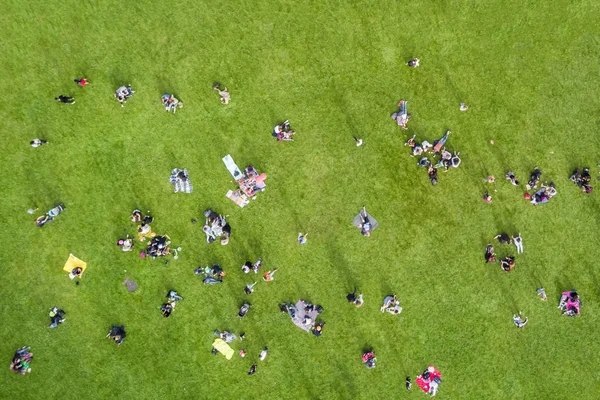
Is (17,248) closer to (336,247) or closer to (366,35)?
(336,247)

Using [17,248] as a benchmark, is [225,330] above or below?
below

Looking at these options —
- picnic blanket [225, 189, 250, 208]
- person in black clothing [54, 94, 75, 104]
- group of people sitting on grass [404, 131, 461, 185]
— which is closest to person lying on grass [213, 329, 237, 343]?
picnic blanket [225, 189, 250, 208]

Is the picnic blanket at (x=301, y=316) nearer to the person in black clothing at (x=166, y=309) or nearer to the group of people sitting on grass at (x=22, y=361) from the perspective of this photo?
the person in black clothing at (x=166, y=309)

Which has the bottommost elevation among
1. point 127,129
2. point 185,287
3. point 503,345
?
point 503,345

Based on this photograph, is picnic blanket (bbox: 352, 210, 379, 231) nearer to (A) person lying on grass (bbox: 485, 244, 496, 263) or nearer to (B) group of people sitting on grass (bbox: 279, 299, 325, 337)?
(B) group of people sitting on grass (bbox: 279, 299, 325, 337)

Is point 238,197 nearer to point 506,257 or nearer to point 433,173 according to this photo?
point 433,173

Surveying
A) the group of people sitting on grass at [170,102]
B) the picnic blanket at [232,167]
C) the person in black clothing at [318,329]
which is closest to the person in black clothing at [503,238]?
the person in black clothing at [318,329]

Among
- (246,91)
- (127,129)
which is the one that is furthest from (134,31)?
(246,91)
